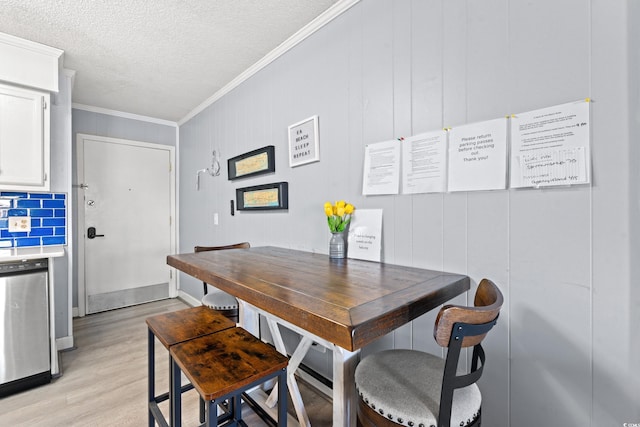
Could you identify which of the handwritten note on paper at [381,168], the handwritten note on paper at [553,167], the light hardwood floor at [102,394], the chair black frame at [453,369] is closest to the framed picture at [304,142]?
the handwritten note on paper at [381,168]

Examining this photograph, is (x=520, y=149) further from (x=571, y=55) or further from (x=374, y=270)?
(x=374, y=270)

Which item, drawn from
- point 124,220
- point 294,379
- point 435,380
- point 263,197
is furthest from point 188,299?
point 435,380

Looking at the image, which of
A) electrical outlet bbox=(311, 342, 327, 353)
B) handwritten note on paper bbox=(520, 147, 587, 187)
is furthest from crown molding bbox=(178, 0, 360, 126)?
electrical outlet bbox=(311, 342, 327, 353)

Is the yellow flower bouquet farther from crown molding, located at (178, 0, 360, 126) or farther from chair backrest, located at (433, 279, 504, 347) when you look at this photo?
crown molding, located at (178, 0, 360, 126)

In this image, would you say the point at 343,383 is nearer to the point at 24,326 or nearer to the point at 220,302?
the point at 220,302

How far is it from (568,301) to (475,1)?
4.10 feet

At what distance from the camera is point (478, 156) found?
1254 millimetres

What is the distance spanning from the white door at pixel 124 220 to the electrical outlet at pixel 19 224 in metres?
0.84

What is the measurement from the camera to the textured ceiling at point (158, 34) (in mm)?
1829

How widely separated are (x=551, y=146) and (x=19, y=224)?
3770mm

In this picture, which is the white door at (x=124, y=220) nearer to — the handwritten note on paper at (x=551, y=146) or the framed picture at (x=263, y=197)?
the framed picture at (x=263, y=197)

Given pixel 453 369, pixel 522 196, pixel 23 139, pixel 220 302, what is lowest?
pixel 220 302

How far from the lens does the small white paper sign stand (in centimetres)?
161

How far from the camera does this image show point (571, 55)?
104cm
